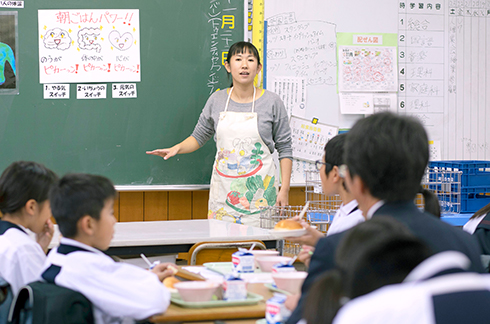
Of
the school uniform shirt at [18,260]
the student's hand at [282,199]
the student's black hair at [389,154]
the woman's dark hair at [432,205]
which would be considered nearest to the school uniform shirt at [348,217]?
the woman's dark hair at [432,205]

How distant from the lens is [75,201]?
4.95ft

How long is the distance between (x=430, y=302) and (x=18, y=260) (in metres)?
1.44

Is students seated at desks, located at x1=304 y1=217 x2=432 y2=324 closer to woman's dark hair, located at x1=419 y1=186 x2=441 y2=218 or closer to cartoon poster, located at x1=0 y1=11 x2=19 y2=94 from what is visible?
woman's dark hair, located at x1=419 y1=186 x2=441 y2=218

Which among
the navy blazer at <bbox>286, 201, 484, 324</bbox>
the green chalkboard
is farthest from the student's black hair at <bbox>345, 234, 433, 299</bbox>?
the green chalkboard

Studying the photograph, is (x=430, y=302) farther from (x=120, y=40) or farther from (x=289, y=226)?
(x=120, y=40)

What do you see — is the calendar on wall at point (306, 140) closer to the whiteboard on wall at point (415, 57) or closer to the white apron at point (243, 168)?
the whiteboard on wall at point (415, 57)

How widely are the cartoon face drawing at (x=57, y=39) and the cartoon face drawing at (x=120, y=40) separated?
12.3 inches

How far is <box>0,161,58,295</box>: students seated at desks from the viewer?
5.62ft

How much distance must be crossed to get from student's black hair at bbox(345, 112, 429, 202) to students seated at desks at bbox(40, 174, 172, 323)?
659 millimetres

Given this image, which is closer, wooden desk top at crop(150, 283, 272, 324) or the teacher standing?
wooden desk top at crop(150, 283, 272, 324)

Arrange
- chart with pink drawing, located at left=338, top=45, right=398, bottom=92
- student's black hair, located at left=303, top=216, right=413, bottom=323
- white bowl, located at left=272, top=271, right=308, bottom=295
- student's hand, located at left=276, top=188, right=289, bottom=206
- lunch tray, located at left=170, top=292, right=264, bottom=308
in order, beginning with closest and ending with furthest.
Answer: student's black hair, located at left=303, top=216, right=413, bottom=323 < lunch tray, located at left=170, top=292, right=264, bottom=308 < white bowl, located at left=272, top=271, right=308, bottom=295 < student's hand, located at left=276, top=188, right=289, bottom=206 < chart with pink drawing, located at left=338, top=45, right=398, bottom=92

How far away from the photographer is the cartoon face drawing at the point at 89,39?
3.75 m

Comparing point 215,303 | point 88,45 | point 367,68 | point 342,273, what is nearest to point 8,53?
point 88,45

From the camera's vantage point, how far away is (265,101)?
354 centimetres
